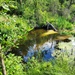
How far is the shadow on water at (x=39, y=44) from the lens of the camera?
18.3 metres

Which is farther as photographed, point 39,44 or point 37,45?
point 39,44

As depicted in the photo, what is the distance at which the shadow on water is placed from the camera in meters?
18.3

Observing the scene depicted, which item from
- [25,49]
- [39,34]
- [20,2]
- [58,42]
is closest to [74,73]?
[25,49]

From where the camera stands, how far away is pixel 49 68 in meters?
11.6

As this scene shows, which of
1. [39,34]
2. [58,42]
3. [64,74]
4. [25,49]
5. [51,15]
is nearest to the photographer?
[64,74]

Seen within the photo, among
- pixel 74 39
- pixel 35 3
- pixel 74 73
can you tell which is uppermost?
pixel 35 3

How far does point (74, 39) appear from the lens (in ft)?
80.2

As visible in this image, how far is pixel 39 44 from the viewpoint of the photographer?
2225 centimetres

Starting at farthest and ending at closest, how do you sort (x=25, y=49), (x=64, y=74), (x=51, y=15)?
(x=51, y=15)
(x=25, y=49)
(x=64, y=74)

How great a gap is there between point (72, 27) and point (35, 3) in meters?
5.93

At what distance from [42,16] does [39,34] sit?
10.1ft

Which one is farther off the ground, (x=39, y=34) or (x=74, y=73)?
(x=74, y=73)

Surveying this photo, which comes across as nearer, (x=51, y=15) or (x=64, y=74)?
(x=64, y=74)

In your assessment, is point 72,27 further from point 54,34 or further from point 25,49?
point 25,49
